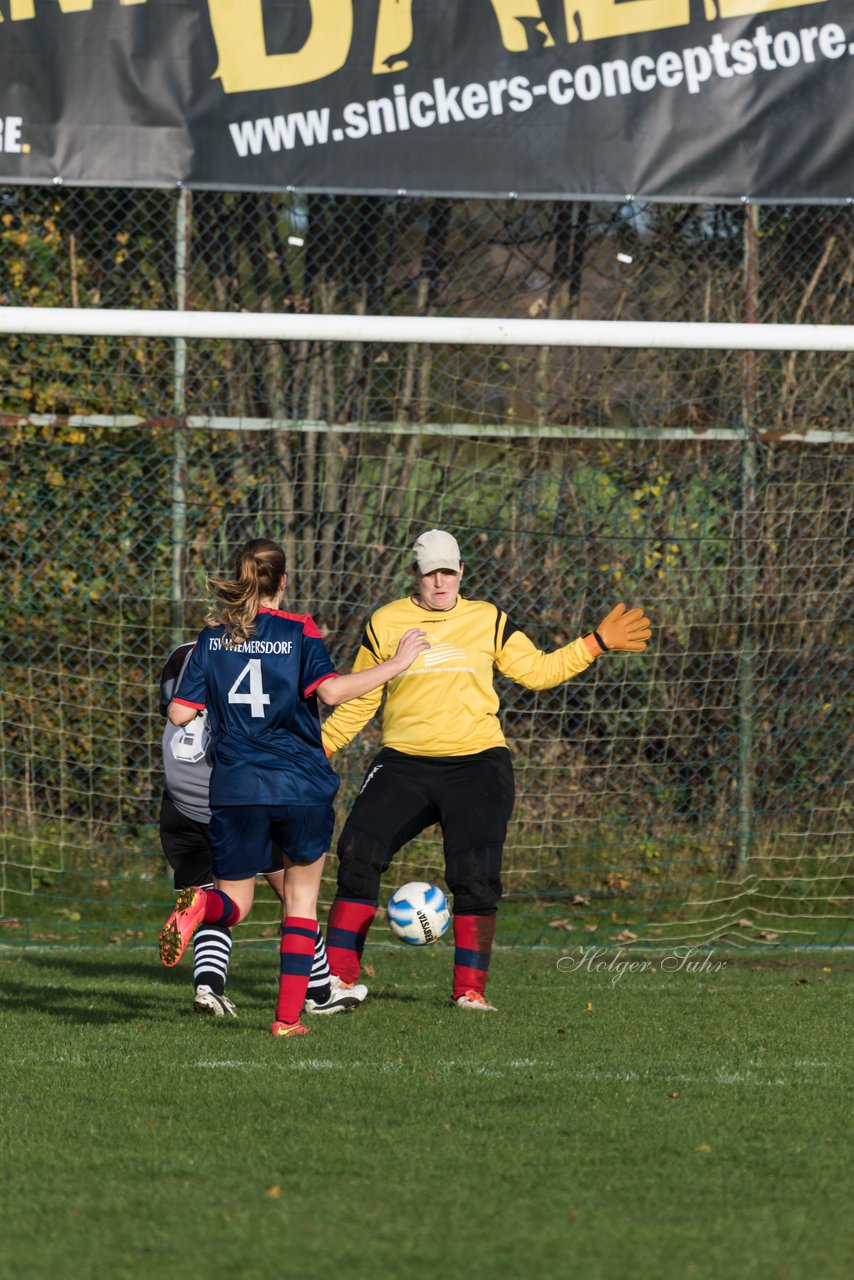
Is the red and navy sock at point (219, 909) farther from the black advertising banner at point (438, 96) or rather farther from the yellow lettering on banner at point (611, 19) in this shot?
the yellow lettering on banner at point (611, 19)

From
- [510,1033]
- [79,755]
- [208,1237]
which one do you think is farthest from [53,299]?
[208,1237]

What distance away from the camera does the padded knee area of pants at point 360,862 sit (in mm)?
6629

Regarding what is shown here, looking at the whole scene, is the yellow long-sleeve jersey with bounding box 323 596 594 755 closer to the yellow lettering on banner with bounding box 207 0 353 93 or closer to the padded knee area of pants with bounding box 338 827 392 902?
the padded knee area of pants with bounding box 338 827 392 902

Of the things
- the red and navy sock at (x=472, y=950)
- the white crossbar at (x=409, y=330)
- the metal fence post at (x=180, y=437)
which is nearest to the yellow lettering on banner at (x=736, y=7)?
the white crossbar at (x=409, y=330)

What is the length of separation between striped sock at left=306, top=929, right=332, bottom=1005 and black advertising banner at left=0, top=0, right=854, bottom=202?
4745 mm

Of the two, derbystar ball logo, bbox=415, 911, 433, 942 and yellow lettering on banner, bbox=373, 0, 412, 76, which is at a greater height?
yellow lettering on banner, bbox=373, 0, 412, 76

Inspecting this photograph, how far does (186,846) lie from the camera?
6801 millimetres

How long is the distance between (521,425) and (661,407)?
35.9 inches

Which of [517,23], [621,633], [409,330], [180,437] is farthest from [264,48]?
[621,633]

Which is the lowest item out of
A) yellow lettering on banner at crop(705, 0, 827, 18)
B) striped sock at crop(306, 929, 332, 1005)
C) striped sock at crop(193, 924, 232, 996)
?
striped sock at crop(306, 929, 332, 1005)

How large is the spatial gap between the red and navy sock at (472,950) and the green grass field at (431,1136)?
18 cm

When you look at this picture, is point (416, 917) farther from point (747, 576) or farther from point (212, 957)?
point (747, 576)

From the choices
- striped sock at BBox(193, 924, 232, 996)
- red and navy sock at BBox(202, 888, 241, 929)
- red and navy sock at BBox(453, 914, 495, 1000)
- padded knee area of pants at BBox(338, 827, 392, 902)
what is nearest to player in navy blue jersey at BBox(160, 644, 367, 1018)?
striped sock at BBox(193, 924, 232, 996)

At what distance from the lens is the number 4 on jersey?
5.80m
